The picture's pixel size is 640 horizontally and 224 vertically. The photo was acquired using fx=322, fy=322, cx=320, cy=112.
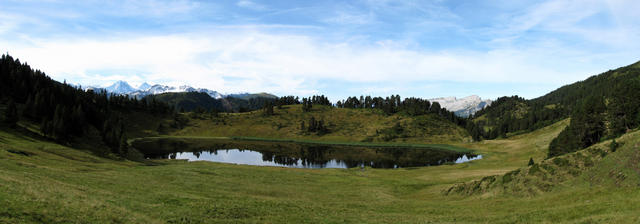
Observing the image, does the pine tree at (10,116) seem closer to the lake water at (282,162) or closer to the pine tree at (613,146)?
the lake water at (282,162)

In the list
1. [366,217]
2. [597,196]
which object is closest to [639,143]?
[597,196]

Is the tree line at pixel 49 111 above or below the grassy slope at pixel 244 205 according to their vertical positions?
above

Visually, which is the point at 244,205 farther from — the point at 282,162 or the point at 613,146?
the point at 282,162

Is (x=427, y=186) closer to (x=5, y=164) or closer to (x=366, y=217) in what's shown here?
(x=366, y=217)

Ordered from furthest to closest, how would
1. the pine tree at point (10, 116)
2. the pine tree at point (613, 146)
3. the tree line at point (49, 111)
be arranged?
the tree line at point (49, 111) < the pine tree at point (10, 116) < the pine tree at point (613, 146)

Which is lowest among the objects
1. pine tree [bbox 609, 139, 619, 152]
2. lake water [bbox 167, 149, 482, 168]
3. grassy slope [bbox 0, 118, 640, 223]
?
lake water [bbox 167, 149, 482, 168]

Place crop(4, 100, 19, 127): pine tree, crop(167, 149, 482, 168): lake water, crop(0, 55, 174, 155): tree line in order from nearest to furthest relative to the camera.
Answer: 1. crop(4, 100, 19, 127): pine tree
2. crop(0, 55, 174, 155): tree line
3. crop(167, 149, 482, 168): lake water

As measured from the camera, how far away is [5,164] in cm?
3681

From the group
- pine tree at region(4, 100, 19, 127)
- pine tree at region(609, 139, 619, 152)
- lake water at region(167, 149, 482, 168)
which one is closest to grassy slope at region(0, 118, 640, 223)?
pine tree at region(609, 139, 619, 152)

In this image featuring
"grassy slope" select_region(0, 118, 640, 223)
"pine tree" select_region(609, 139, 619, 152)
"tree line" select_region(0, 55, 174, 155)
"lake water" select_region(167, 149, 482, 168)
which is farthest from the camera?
"lake water" select_region(167, 149, 482, 168)

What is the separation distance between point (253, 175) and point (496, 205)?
148 ft

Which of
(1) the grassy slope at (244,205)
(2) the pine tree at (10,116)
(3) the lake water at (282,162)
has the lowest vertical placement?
(3) the lake water at (282,162)

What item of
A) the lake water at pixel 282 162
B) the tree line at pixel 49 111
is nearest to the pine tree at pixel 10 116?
the tree line at pixel 49 111

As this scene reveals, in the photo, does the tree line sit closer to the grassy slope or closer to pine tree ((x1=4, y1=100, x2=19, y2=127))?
pine tree ((x1=4, y1=100, x2=19, y2=127))
